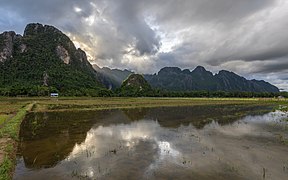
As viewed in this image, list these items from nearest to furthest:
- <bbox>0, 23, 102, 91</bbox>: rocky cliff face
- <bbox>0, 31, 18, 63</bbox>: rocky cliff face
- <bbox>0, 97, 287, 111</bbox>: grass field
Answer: <bbox>0, 97, 287, 111</bbox>: grass field, <bbox>0, 23, 102, 91</bbox>: rocky cliff face, <bbox>0, 31, 18, 63</bbox>: rocky cliff face

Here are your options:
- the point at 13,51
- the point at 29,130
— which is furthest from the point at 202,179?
the point at 13,51

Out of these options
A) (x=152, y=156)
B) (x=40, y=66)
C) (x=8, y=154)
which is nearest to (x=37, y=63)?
(x=40, y=66)

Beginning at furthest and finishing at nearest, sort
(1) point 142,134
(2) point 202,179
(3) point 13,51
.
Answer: (3) point 13,51
(1) point 142,134
(2) point 202,179

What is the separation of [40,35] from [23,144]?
678ft

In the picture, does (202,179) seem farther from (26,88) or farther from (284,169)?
(26,88)

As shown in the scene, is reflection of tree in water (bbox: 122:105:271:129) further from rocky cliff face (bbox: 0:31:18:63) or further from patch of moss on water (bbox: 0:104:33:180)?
rocky cliff face (bbox: 0:31:18:63)

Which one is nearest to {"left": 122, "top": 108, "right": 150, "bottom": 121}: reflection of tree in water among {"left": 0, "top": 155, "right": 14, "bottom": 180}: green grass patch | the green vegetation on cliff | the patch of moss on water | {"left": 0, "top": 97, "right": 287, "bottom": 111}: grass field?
{"left": 0, "top": 97, "right": 287, "bottom": 111}: grass field

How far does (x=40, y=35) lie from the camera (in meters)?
196

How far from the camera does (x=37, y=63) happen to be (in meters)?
157

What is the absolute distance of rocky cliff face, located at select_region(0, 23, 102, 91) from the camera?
445 feet

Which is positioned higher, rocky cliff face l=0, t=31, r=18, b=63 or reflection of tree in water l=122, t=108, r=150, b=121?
rocky cliff face l=0, t=31, r=18, b=63

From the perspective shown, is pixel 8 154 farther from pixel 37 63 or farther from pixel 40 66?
pixel 37 63

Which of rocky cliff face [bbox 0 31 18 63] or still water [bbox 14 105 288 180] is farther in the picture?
rocky cliff face [bbox 0 31 18 63]

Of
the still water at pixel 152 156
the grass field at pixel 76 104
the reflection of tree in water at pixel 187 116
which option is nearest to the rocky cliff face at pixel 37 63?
the grass field at pixel 76 104
